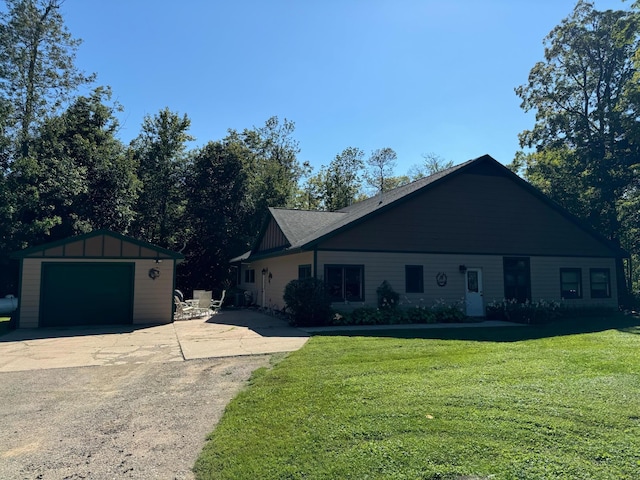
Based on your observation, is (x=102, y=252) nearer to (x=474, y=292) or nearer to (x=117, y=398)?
(x=117, y=398)

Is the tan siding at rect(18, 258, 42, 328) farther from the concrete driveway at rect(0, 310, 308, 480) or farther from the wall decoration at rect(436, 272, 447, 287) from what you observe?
the wall decoration at rect(436, 272, 447, 287)

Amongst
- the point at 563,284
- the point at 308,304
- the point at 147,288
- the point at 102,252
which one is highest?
the point at 102,252

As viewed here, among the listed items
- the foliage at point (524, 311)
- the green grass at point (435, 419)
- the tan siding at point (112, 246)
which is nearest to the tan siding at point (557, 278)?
the foliage at point (524, 311)

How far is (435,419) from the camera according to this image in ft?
14.1

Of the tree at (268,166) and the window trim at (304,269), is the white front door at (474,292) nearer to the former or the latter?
the window trim at (304,269)

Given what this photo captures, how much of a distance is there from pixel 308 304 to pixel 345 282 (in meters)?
2.01

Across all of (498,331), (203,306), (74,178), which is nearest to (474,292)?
(498,331)

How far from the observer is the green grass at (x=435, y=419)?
11.1ft

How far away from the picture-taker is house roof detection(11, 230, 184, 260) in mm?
13062

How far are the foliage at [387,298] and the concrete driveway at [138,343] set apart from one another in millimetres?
3526

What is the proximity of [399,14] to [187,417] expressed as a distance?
1028cm

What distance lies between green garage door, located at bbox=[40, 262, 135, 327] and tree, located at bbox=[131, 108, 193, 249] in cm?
1284

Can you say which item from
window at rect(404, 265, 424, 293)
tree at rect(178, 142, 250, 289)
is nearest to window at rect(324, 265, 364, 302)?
window at rect(404, 265, 424, 293)

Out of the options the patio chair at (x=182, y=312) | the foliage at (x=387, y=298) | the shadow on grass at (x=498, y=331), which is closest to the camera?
the shadow on grass at (x=498, y=331)
